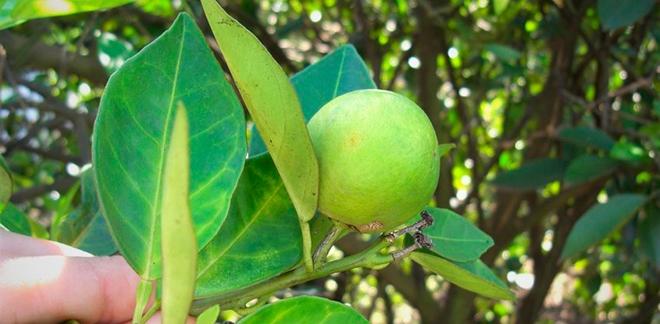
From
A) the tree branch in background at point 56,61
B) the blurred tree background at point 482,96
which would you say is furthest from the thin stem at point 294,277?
the tree branch in background at point 56,61

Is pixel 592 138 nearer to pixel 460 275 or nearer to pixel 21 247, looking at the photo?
pixel 460 275

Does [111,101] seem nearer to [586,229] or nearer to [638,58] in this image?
[586,229]

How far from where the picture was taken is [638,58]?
7.60 ft

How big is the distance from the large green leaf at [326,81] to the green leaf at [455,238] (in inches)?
5.3

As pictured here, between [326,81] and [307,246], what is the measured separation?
0.18 m

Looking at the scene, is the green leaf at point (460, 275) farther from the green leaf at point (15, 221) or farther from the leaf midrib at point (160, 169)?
the green leaf at point (15, 221)

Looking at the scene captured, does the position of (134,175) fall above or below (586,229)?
above

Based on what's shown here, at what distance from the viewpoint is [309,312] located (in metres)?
0.51

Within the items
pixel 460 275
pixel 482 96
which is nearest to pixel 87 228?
pixel 460 275

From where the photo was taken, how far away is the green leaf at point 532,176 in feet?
6.22

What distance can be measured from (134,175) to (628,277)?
286cm

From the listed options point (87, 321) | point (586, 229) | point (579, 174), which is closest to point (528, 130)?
point (579, 174)

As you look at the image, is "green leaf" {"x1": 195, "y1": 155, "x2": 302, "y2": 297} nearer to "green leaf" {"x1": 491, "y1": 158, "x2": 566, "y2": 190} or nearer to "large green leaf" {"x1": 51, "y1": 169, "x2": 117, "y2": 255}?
"large green leaf" {"x1": 51, "y1": 169, "x2": 117, "y2": 255}

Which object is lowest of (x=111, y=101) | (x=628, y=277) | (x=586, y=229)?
(x=628, y=277)
